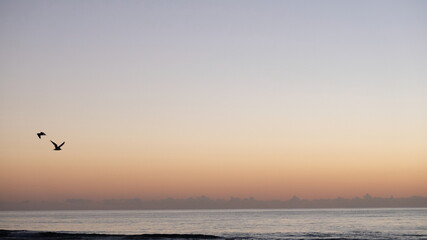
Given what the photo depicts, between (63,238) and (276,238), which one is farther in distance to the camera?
(276,238)

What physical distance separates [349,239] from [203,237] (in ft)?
64.2

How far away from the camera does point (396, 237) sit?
72438mm

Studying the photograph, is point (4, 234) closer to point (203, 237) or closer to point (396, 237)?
point (203, 237)

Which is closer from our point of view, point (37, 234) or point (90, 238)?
point (90, 238)

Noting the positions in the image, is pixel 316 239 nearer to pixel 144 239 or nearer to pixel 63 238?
pixel 144 239

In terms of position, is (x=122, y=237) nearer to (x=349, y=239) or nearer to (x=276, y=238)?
(x=276, y=238)

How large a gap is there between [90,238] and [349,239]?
3460 cm

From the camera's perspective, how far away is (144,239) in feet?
233

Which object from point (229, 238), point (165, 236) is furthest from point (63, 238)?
point (229, 238)

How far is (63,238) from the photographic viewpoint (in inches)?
2724

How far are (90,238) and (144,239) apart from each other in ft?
23.8

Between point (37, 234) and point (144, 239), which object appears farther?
point (37, 234)

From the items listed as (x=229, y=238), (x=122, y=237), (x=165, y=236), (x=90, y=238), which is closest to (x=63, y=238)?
(x=90, y=238)

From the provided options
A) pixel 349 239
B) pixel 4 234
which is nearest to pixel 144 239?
pixel 4 234
